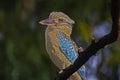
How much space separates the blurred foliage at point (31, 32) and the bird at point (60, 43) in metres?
1.89

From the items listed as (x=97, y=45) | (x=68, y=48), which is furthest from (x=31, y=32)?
(x=97, y=45)

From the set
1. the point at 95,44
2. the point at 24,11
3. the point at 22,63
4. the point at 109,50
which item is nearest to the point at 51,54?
the point at 95,44

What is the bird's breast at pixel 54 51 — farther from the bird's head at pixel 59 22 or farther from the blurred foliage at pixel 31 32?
the blurred foliage at pixel 31 32

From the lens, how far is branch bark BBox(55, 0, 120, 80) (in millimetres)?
861

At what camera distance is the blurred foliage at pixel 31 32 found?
351cm

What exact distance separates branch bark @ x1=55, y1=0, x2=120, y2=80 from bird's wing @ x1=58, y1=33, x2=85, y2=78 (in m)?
→ 0.07

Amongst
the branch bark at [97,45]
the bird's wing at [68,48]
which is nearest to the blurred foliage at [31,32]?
the bird's wing at [68,48]

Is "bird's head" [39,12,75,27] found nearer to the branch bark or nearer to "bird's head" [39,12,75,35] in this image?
"bird's head" [39,12,75,35]

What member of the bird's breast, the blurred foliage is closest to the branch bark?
the bird's breast

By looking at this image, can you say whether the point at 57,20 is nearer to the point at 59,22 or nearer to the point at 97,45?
the point at 59,22

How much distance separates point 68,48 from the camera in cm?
118

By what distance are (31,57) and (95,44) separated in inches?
109

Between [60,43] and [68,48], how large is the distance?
0.03 meters

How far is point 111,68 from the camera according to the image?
9.86 feet
